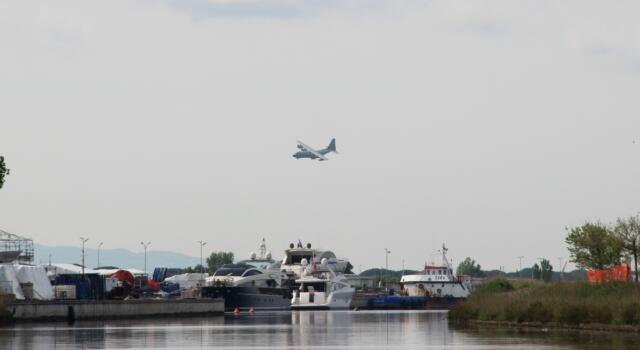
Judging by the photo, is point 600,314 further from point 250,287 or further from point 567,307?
point 250,287

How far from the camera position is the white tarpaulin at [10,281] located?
4240 inches

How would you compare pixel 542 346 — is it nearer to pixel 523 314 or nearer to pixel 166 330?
pixel 523 314

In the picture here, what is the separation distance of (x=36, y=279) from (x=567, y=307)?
175ft

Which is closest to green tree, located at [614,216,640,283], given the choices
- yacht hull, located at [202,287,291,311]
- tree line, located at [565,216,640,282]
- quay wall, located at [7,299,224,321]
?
tree line, located at [565,216,640,282]

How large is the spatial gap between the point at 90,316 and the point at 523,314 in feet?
139

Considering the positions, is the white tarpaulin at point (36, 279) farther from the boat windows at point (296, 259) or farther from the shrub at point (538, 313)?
the boat windows at point (296, 259)

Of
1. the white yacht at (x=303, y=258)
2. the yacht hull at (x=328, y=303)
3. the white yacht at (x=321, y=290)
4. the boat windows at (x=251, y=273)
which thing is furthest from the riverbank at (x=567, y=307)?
the white yacht at (x=303, y=258)

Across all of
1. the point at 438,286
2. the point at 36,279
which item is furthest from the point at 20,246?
the point at 438,286

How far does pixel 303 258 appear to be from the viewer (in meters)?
190

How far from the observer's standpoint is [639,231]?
98562mm

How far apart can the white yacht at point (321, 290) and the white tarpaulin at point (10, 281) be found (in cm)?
6514

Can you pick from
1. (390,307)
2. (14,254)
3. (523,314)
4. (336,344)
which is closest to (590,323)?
(523,314)

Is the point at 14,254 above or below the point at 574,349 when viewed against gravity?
above

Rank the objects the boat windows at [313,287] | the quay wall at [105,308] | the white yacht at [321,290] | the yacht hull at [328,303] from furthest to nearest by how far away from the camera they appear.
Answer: the boat windows at [313,287] → the white yacht at [321,290] → the yacht hull at [328,303] → the quay wall at [105,308]
